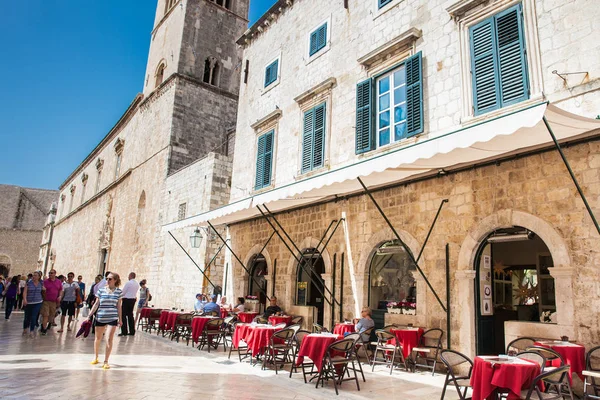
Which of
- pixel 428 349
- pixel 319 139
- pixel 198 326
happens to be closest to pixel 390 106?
pixel 319 139

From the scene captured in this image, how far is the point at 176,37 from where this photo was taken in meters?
20.8

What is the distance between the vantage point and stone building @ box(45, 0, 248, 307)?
49.8 feet

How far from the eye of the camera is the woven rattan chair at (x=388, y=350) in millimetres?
6416

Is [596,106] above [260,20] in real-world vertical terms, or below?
below

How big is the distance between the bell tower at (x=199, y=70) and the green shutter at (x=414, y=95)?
1280cm

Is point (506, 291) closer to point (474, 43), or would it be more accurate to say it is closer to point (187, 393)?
point (474, 43)

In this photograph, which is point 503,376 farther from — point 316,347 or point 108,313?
point 108,313

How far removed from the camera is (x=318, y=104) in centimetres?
1030

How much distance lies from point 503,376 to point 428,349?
2.72m

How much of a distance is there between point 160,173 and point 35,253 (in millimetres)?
39063

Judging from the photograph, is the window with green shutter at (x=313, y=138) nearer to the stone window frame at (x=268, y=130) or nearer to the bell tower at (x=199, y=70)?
the stone window frame at (x=268, y=130)

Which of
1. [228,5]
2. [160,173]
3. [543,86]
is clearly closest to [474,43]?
[543,86]

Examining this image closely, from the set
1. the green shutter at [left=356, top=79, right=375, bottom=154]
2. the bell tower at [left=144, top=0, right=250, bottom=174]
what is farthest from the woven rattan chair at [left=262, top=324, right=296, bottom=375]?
the bell tower at [left=144, top=0, right=250, bottom=174]

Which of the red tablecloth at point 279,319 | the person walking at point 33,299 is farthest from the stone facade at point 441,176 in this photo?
the person walking at point 33,299
